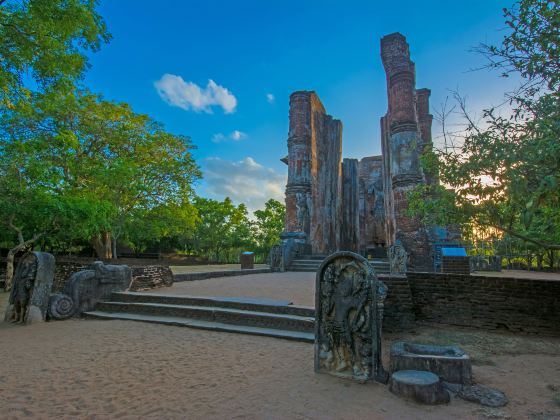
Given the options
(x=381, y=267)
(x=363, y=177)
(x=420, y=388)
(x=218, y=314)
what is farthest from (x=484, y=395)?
(x=363, y=177)

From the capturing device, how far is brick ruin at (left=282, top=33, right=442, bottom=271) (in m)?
13.4

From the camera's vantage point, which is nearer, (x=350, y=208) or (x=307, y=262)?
(x=307, y=262)

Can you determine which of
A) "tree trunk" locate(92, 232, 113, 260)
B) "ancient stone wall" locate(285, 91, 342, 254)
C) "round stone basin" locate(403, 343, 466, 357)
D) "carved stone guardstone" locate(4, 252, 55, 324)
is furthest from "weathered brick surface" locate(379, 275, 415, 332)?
"tree trunk" locate(92, 232, 113, 260)

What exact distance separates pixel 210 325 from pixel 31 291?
3.63m

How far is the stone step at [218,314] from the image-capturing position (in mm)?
5508

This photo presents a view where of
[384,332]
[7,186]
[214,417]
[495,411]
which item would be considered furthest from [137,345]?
[7,186]

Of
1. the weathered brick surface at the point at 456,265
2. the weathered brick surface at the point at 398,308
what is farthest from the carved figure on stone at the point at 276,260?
the weathered brick surface at the point at 398,308

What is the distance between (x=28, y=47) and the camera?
580 centimetres

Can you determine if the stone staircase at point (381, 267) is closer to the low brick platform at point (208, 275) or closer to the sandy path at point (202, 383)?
the low brick platform at point (208, 275)

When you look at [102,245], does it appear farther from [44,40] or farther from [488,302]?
[488,302]

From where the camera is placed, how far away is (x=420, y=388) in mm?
3049

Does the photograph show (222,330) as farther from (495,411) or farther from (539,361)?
(539,361)

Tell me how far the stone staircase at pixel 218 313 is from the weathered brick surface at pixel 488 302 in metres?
2.22

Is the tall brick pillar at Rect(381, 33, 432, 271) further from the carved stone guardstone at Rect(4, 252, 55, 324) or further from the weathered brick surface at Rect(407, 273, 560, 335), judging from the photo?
the carved stone guardstone at Rect(4, 252, 55, 324)
